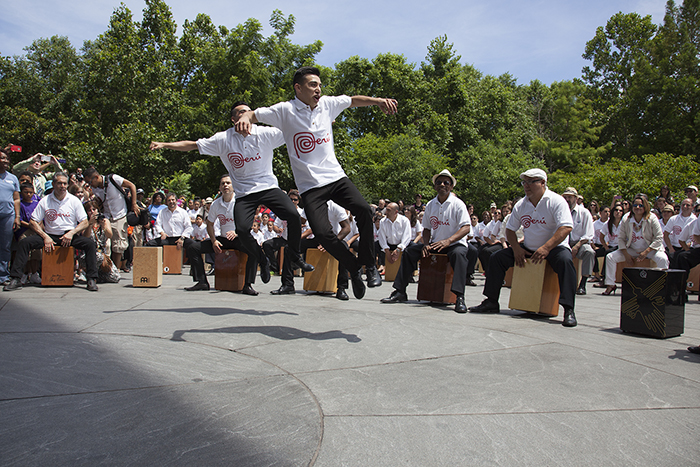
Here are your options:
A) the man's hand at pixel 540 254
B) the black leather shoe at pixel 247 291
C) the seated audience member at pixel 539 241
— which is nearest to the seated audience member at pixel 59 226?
the black leather shoe at pixel 247 291

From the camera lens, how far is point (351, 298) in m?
8.08

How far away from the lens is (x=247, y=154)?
6434mm

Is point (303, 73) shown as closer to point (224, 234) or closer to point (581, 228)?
point (224, 234)

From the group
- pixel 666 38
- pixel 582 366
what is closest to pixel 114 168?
pixel 582 366

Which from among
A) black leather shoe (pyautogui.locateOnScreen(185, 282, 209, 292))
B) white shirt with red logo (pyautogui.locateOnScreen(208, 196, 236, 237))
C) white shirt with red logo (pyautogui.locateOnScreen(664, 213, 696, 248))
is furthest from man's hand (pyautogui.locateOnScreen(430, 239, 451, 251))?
white shirt with red logo (pyautogui.locateOnScreen(664, 213, 696, 248))

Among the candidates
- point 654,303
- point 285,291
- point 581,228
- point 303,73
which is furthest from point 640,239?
point 303,73

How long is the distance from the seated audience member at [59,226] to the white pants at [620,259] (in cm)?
932

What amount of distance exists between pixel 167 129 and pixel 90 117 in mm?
5000

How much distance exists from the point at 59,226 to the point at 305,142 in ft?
18.3

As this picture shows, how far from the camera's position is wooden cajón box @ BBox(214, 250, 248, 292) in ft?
27.6

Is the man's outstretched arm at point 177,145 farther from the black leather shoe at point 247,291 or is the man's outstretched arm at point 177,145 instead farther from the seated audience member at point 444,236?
the seated audience member at point 444,236

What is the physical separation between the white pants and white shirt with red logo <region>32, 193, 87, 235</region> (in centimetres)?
979

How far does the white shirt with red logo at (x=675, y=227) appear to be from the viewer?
10258mm

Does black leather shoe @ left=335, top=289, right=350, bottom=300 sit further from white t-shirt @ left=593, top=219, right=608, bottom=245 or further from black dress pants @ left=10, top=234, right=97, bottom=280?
white t-shirt @ left=593, top=219, right=608, bottom=245
